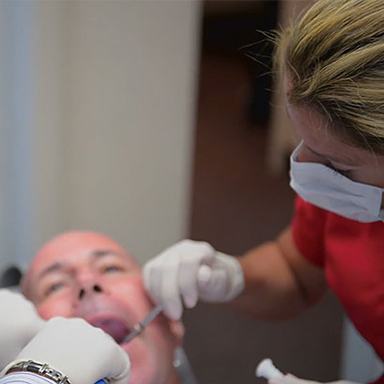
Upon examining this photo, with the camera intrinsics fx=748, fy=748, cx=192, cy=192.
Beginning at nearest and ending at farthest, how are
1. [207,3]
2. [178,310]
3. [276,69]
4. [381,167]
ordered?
[381,167] → [276,69] → [178,310] → [207,3]

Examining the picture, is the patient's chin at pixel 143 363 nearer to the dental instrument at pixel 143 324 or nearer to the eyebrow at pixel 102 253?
the dental instrument at pixel 143 324

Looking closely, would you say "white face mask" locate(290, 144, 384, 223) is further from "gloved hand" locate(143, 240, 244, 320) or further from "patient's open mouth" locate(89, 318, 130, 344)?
"patient's open mouth" locate(89, 318, 130, 344)

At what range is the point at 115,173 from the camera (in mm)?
1993

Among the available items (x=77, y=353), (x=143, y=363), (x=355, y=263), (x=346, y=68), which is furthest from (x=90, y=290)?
(x=346, y=68)

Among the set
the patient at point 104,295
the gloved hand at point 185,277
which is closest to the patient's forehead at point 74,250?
the patient at point 104,295

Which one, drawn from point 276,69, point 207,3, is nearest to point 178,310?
point 276,69

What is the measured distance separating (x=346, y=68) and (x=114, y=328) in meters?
0.62

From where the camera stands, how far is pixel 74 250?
55.8 inches

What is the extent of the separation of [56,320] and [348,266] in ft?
1.83

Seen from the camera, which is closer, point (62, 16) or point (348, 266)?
point (348, 266)

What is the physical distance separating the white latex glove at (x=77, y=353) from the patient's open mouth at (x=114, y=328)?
206 mm

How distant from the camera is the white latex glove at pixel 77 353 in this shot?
95 centimetres

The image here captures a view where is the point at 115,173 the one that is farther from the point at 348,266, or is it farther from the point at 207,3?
the point at 207,3

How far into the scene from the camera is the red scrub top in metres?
1.30
